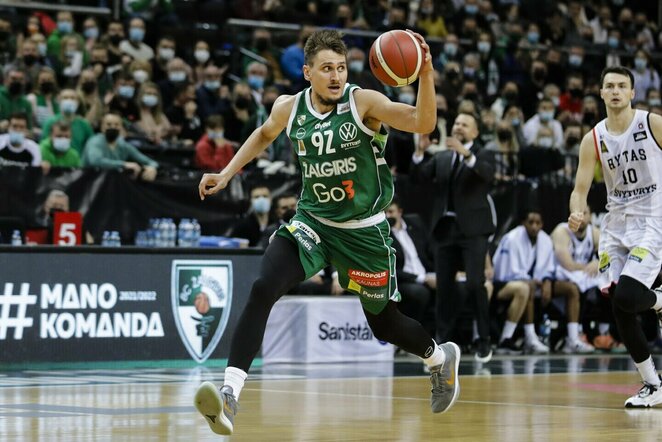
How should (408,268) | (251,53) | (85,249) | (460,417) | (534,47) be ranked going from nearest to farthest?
(460,417)
(85,249)
(408,268)
(251,53)
(534,47)

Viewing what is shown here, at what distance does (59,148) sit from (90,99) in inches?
76.4

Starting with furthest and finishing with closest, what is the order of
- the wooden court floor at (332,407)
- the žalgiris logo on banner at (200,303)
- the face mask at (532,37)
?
the face mask at (532,37) → the žalgiris logo on banner at (200,303) → the wooden court floor at (332,407)

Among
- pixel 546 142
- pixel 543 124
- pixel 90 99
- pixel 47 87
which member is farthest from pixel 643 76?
pixel 47 87

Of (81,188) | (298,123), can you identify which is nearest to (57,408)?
(298,123)

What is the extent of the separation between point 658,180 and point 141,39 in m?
10.6

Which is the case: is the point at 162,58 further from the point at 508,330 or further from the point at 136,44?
the point at 508,330

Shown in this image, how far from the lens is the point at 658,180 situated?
354 inches

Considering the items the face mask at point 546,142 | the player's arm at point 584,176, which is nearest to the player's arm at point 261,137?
the player's arm at point 584,176

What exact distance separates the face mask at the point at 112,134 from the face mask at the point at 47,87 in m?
1.50

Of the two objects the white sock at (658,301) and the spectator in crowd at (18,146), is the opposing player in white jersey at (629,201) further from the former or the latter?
the spectator in crowd at (18,146)

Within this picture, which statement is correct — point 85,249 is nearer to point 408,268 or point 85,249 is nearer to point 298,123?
point 408,268

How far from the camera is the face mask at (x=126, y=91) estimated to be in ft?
53.4

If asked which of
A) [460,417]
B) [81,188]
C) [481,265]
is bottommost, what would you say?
[460,417]

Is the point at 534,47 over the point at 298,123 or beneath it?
over
